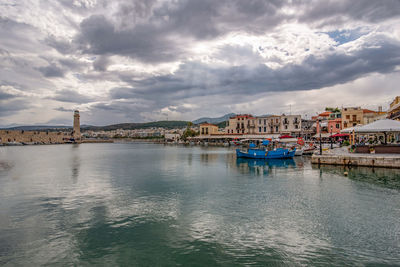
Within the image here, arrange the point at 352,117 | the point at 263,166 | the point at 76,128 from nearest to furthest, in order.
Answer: the point at 263,166 < the point at 352,117 < the point at 76,128

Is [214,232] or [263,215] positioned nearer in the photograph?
[214,232]

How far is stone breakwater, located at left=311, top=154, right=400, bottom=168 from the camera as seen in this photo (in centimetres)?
2173

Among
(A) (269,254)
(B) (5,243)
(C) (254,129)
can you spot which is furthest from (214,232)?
(C) (254,129)

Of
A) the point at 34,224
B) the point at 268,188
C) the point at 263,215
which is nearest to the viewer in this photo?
the point at 34,224

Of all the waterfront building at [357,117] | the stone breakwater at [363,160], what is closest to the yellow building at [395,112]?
the waterfront building at [357,117]

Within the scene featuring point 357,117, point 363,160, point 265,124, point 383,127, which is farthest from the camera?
point 265,124

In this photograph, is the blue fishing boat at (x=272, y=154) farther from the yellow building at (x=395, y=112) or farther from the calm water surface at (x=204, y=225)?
the calm water surface at (x=204, y=225)

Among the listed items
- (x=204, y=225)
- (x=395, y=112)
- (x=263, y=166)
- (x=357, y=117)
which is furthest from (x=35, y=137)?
(x=395, y=112)

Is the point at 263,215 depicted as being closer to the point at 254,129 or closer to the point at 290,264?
the point at 290,264

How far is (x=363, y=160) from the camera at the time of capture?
76.4ft

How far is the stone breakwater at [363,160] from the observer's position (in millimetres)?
21733

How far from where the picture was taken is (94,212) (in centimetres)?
1168

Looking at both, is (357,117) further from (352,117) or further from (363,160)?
(363,160)

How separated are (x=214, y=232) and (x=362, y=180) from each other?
14551mm
